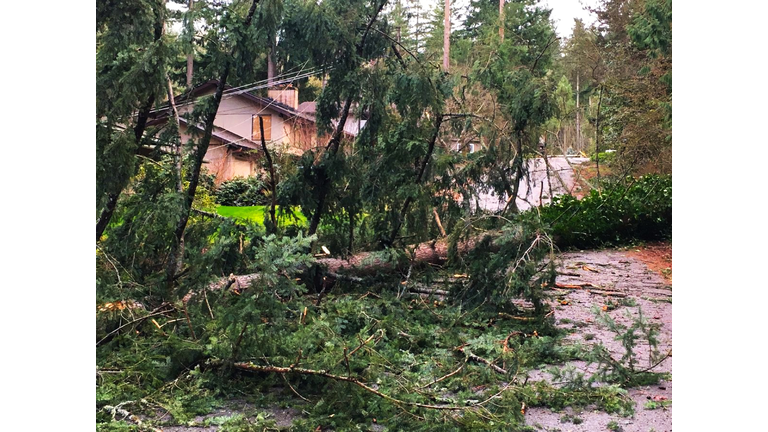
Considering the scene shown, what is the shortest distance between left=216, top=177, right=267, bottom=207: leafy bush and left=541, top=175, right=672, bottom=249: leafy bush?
127 inches

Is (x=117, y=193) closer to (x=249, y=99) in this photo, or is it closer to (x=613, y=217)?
(x=249, y=99)

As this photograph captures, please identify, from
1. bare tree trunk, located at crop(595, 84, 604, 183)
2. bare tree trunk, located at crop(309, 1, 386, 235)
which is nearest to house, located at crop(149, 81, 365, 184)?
bare tree trunk, located at crop(309, 1, 386, 235)

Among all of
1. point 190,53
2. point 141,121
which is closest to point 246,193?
point 141,121

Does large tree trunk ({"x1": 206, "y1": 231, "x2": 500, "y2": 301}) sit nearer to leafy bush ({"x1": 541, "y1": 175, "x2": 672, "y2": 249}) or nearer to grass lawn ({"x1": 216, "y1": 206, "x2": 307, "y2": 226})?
grass lawn ({"x1": 216, "y1": 206, "x2": 307, "y2": 226})

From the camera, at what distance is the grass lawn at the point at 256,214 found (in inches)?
151

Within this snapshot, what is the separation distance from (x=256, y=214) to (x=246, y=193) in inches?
6.3

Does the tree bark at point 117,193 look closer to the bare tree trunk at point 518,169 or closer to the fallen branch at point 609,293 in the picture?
the bare tree trunk at point 518,169

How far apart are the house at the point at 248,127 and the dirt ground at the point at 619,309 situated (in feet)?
5.95

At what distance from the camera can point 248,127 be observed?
12.7 ft

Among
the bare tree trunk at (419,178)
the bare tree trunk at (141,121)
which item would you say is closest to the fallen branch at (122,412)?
the bare tree trunk at (141,121)

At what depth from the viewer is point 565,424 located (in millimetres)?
2264
